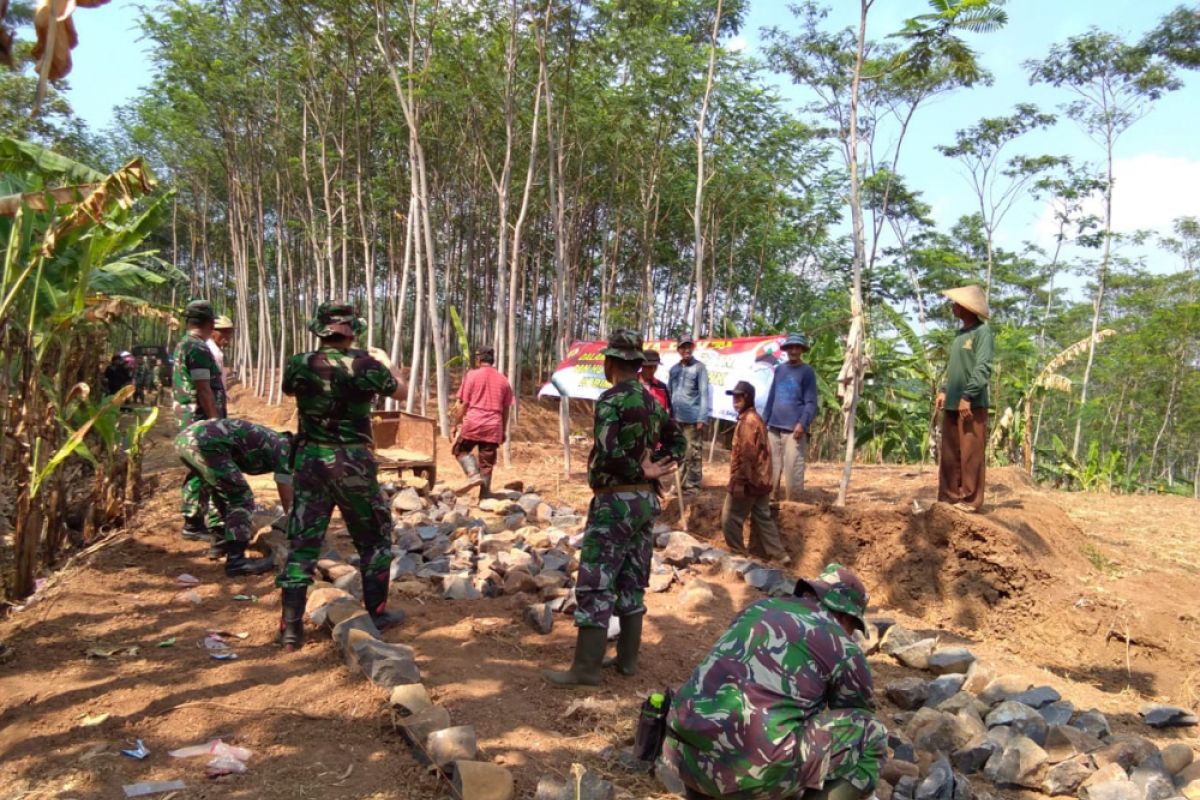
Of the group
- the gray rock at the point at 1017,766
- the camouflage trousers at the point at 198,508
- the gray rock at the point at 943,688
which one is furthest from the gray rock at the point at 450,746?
the camouflage trousers at the point at 198,508

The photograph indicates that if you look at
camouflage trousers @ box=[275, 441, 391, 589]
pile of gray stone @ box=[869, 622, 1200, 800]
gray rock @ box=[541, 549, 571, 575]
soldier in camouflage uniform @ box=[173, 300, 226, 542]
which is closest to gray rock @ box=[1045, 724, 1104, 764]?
pile of gray stone @ box=[869, 622, 1200, 800]

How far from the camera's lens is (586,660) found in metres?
3.89

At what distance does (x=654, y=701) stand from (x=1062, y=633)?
14.2ft

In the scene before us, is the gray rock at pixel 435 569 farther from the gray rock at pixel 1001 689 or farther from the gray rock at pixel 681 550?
the gray rock at pixel 1001 689

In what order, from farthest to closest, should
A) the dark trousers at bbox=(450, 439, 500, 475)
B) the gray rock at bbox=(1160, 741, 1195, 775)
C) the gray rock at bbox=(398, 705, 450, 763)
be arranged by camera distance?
the dark trousers at bbox=(450, 439, 500, 475) → the gray rock at bbox=(1160, 741, 1195, 775) → the gray rock at bbox=(398, 705, 450, 763)

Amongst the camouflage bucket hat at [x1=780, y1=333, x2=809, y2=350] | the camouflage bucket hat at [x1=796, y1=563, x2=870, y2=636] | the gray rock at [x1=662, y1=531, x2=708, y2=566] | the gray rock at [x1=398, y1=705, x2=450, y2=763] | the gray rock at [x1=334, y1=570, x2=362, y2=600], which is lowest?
the gray rock at [x1=398, y1=705, x2=450, y2=763]

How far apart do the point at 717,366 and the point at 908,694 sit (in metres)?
5.77

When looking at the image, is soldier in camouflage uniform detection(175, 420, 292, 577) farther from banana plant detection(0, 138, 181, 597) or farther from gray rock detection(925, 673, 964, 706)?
gray rock detection(925, 673, 964, 706)

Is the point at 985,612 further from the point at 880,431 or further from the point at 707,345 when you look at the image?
the point at 880,431

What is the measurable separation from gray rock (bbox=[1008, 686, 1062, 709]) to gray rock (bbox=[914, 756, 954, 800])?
4.59ft

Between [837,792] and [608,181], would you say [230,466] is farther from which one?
[608,181]

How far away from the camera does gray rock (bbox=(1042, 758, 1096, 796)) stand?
3377mm

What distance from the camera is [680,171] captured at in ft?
64.1

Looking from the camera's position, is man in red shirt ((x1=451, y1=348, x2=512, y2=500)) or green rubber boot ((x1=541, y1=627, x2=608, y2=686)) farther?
man in red shirt ((x1=451, y1=348, x2=512, y2=500))
